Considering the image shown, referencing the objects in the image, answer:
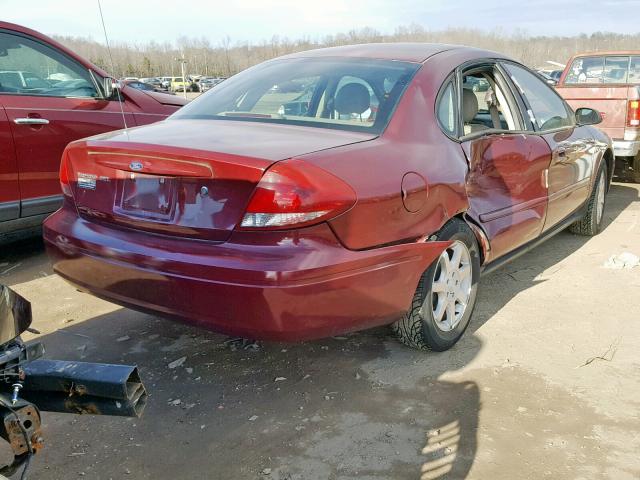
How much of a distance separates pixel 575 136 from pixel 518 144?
124 cm

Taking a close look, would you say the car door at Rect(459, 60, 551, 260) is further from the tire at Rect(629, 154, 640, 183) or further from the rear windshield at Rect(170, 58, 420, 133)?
the tire at Rect(629, 154, 640, 183)

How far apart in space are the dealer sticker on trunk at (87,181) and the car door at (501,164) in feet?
6.05

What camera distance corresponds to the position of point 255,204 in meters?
2.42

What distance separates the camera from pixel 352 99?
3.20 metres

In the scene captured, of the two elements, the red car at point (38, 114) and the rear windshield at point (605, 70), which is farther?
the rear windshield at point (605, 70)

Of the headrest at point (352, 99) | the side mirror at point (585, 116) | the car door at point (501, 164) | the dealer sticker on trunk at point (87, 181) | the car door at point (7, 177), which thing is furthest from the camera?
the side mirror at point (585, 116)

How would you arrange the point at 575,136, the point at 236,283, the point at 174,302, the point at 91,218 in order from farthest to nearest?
the point at 575,136, the point at 91,218, the point at 174,302, the point at 236,283

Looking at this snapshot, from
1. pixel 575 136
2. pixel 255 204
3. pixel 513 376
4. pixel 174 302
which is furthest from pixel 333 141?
pixel 575 136

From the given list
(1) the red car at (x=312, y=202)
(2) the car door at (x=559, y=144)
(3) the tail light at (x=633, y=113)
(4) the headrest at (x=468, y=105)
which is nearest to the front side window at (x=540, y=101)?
(2) the car door at (x=559, y=144)

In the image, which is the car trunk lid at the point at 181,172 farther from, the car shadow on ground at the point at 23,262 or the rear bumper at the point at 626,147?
the rear bumper at the point at 626,147

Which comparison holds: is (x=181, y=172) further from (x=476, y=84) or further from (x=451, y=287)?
(x=476, y=84)

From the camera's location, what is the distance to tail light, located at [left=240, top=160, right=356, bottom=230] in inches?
94.2

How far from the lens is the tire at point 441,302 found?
2.99m

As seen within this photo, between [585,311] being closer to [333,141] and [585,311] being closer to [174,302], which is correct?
[333,141]
